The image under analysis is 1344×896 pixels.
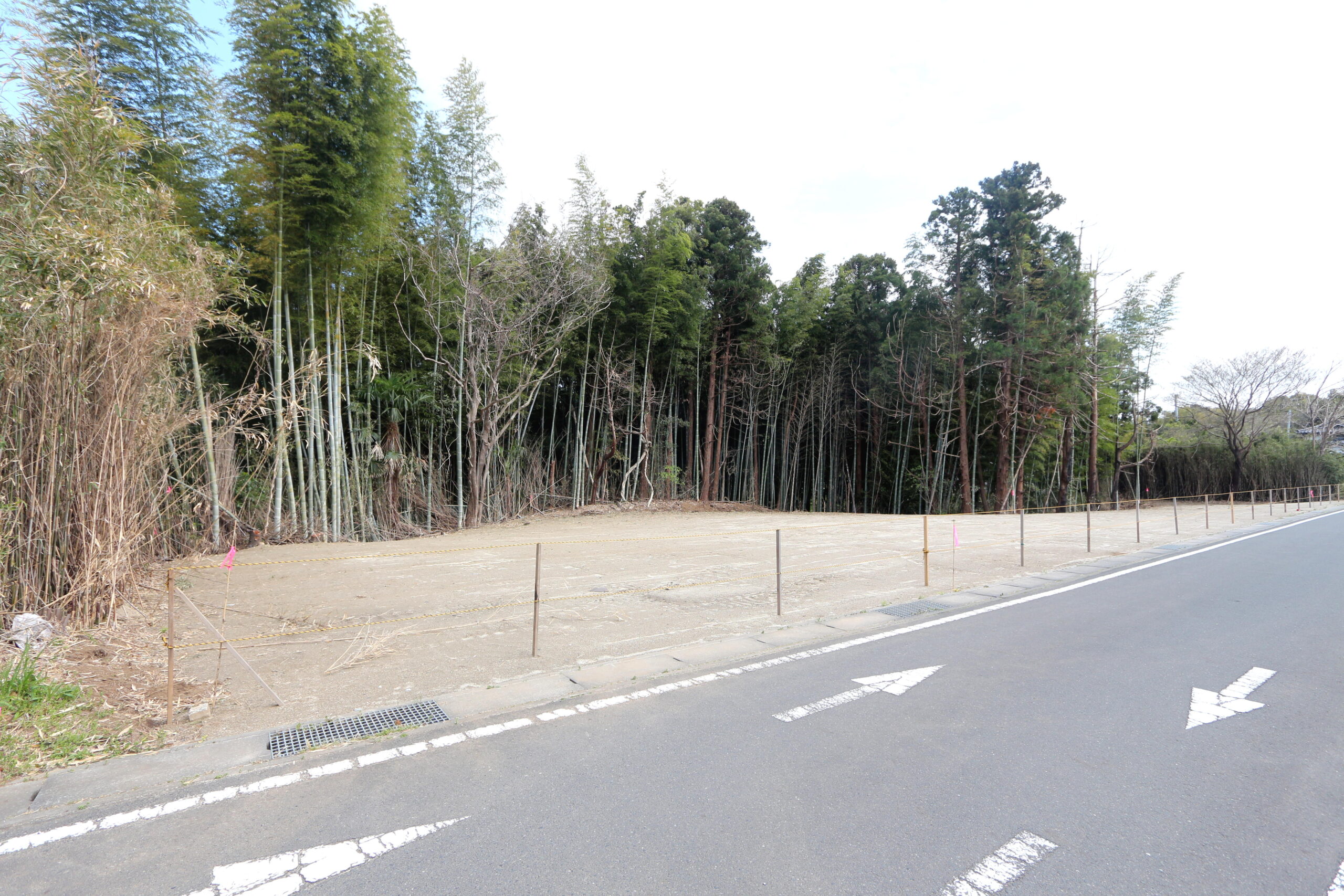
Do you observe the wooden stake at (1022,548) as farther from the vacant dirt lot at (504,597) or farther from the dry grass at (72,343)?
the dry grass at (72,343)

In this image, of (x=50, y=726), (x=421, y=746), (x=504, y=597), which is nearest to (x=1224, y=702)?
(x=421, y=746)

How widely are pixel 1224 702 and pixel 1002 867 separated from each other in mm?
2427

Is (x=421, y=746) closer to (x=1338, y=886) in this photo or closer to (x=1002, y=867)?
(x=1002, y=867)

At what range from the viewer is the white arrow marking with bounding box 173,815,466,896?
6.25 feet

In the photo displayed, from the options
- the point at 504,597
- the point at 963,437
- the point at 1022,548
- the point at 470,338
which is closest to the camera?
the point at 504,597

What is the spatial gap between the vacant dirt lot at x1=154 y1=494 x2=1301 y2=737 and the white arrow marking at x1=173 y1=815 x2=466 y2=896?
1.31 meters

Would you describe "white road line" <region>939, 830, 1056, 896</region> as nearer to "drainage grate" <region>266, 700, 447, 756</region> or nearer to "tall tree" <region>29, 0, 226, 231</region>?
"drainage grate" <region>266, 700, 447, 756</region>

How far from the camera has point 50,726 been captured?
2957 millimetres

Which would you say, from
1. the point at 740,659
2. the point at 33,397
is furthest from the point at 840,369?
the point at 33,397

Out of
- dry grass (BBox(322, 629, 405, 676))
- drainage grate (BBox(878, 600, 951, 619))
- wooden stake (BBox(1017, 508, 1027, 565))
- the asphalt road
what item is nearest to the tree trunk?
wooden stake (BBox(1017, 508, 1027, 565))

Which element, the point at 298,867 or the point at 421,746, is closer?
the point at 298,867

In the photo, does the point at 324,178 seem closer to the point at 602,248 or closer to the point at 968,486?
the point at 602,248

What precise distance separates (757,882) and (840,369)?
2245 cm

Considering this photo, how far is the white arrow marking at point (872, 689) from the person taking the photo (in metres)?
3.30
